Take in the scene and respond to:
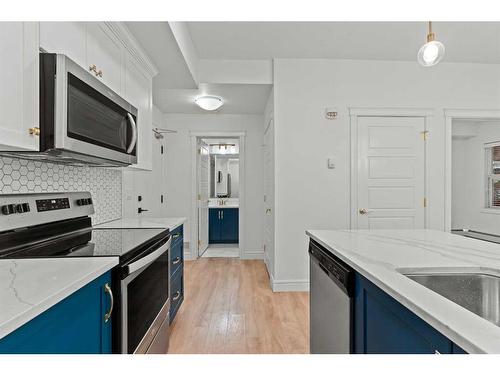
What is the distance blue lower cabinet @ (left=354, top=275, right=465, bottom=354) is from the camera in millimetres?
695

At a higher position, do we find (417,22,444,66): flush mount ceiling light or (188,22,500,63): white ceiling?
(188,22,500,63): white ceiling

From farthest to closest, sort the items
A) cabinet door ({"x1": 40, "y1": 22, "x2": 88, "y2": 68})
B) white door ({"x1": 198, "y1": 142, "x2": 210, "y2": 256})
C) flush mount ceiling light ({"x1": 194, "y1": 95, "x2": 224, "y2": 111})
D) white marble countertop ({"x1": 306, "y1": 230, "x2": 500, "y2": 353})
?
white door ({"x1": 198, "y1": 142, "x2": 210, "y2": 256}), flush mount ceiling light ({"x1": 194, "y1": 95, "x2": 224, "y2": 111}), cabinet door ({"x1": 40, "y1": 22, "x2": 88, "y2": 68}), white marble countertop ({"x1": 306, "y1": 230, "x2": 500, "y2": 353})

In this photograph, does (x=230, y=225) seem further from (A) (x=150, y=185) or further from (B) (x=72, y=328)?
(B) (x=72, y=328)

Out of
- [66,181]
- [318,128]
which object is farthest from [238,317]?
[318,128]

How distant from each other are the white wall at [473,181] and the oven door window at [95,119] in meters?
5.26

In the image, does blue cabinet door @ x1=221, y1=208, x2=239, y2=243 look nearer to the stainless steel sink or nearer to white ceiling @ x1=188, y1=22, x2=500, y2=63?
white ceiling @ x1=188, y1=22, x2=500, y2=63

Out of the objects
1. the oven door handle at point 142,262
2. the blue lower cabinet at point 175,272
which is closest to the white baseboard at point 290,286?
the blue lower cabinet at point 175,272

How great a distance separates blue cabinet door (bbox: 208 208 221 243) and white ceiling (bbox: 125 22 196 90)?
2.94 meters

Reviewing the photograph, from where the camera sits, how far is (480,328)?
22.4 inches

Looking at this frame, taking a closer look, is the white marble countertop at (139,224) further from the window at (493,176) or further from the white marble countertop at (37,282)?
the window at (493,176)

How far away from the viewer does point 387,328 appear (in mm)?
926

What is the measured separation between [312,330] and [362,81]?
272 cm

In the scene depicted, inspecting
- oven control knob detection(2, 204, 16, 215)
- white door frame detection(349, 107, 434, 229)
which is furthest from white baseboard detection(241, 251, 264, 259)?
oven control knob detection(2, 204, 16, 215)
